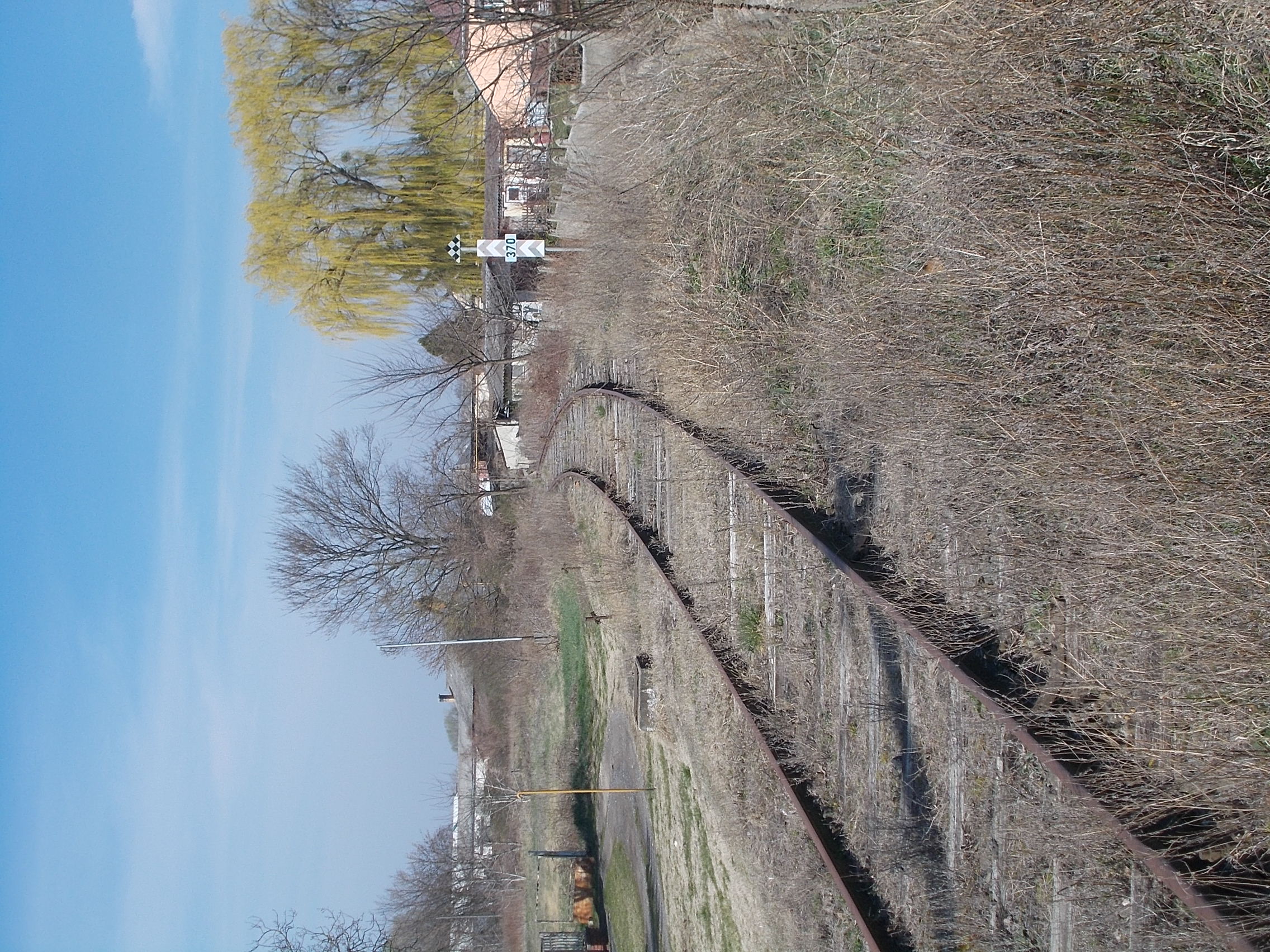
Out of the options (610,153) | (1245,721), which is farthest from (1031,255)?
(610,153)

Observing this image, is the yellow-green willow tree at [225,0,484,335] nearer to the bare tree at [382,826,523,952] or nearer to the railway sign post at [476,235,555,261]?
the railway sign post at [476,235,555,261]

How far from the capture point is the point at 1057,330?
5.59m

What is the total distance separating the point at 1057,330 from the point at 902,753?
3.16 meters

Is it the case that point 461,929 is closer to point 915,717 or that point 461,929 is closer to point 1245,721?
point 915,717

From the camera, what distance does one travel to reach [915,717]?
6828mm

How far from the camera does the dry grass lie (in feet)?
14.9

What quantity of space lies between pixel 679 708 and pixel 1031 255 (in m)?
8.11

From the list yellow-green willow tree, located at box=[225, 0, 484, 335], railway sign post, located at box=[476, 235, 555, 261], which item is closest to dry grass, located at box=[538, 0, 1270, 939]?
railway sign post, located at box=[476, 235, 555, 261]

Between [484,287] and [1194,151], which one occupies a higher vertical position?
[484,287]

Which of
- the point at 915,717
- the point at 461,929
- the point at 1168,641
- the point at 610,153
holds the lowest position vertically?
the point at 461,929

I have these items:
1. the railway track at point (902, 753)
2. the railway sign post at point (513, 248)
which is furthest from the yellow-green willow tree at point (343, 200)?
the railway track at point (902, 753)

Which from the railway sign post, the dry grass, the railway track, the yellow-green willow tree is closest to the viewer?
the dry grass

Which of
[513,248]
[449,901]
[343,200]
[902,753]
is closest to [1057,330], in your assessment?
[902,753]

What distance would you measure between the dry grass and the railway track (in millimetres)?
262
